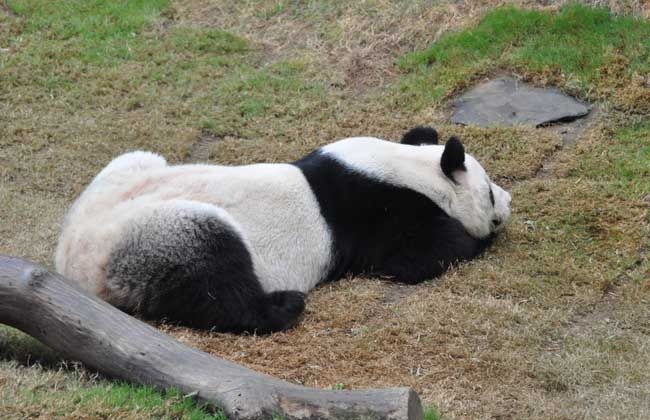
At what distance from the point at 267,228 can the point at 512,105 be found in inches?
182

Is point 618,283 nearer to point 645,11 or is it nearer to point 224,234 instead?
point 224,234

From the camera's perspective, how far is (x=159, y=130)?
11.0 m

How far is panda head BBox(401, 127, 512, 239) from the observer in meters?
7.91

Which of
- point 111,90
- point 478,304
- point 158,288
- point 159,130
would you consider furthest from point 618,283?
point 111,90

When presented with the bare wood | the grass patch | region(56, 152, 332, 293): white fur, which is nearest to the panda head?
region(56, 152, 332, 293): white fur

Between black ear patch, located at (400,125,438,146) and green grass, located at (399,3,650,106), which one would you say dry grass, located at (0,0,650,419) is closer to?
green grass, located at (399,3,650,106)

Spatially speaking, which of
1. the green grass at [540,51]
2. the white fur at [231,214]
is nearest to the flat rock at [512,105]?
the green grass at [540,51]

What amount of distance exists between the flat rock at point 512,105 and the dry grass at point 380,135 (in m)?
0.24

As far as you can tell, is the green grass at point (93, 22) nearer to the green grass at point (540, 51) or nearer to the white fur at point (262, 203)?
the green grass at point (540, 51)

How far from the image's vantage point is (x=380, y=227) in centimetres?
771

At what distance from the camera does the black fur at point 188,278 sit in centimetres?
665

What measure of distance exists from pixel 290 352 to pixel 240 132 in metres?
4.93

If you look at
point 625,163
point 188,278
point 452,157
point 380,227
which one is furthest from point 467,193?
point 188,278

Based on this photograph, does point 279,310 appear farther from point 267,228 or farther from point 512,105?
point 512,105
